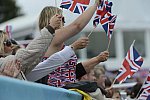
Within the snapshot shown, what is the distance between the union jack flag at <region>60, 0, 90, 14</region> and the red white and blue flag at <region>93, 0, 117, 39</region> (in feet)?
0.60

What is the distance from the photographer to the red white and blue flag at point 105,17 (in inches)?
315

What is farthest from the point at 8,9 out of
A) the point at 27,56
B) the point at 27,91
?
the point at 27,91

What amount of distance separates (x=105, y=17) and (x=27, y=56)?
86.3 inches

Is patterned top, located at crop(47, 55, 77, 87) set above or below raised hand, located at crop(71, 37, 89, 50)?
below

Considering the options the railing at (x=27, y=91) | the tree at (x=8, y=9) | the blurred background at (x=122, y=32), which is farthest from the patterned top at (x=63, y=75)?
the tree at (x=8, y=9)

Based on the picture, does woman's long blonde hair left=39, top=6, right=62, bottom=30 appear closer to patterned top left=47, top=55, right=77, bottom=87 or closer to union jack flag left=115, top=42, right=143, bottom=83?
patterned top left=47, top=55, right=77, bottom=87

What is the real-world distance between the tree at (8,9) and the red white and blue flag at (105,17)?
52.1 m

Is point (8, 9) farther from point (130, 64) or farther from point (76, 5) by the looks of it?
point (76, 5)

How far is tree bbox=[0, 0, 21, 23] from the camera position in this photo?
61.2 m

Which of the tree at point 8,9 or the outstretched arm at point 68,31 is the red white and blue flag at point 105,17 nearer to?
the outstretched arm at point 68,31

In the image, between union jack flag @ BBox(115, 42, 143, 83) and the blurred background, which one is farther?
the blurred background

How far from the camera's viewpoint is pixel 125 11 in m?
28.5

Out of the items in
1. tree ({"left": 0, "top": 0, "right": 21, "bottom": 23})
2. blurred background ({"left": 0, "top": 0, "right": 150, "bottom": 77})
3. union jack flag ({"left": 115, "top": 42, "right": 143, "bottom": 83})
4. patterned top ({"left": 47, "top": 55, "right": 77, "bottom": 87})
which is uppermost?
patterned top ({"left": 47, "top": 55, "right": 77, "bottom": 87})

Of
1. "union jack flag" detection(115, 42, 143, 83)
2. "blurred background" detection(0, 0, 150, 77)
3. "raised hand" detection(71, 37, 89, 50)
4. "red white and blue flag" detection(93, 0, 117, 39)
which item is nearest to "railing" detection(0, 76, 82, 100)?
"raised hand" detection(71, 37, 89, 50)
